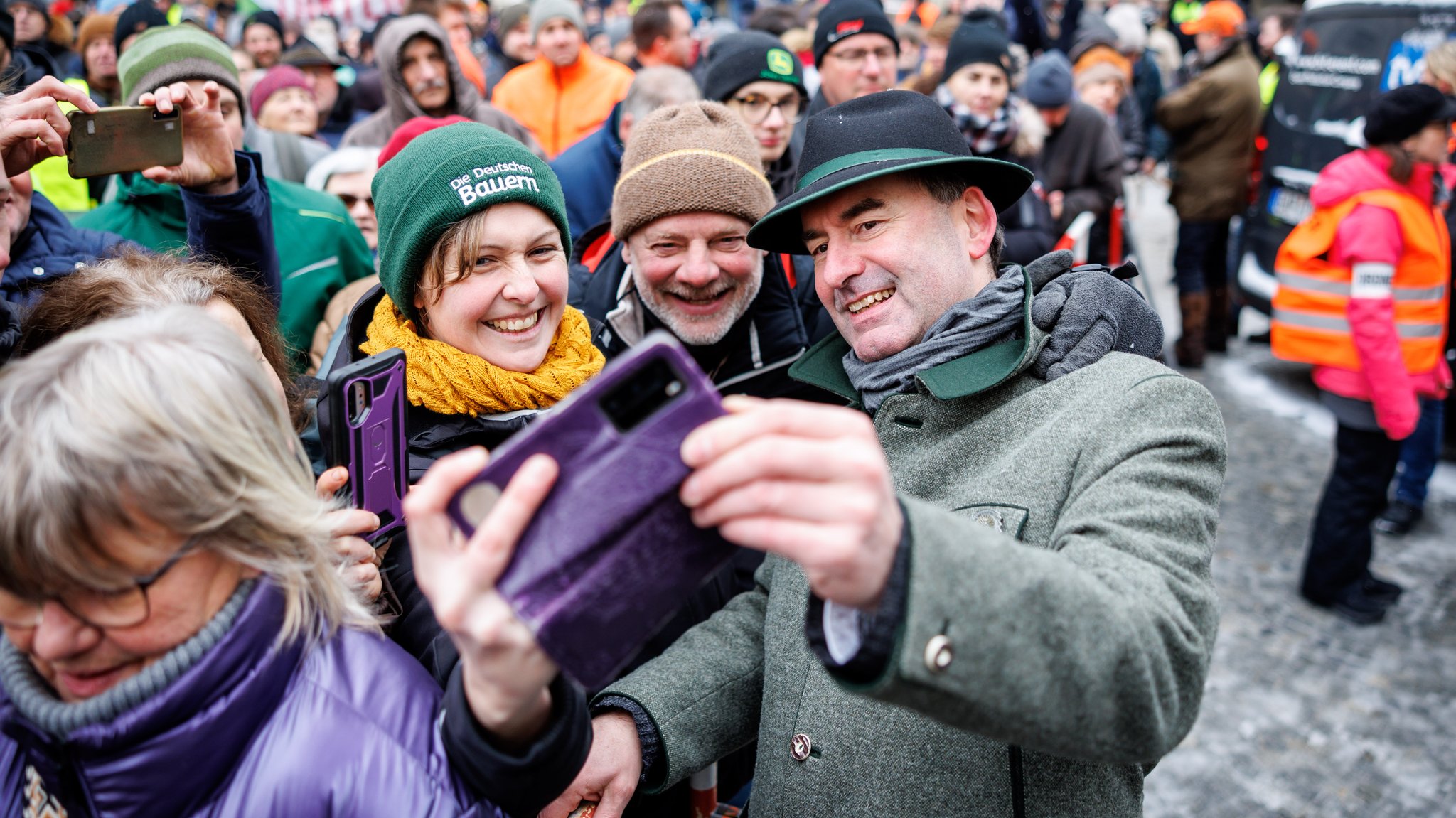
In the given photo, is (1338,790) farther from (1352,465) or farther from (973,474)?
(973,474)

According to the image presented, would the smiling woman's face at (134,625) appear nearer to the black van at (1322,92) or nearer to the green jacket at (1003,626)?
the green jacket at (1003,626)

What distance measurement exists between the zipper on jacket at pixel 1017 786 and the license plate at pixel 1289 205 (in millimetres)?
5981

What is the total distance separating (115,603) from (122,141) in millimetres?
1280

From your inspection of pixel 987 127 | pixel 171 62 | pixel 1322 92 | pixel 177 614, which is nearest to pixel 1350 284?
pixel 987 127

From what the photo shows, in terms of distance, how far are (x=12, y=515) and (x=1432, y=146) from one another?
4.83 metres

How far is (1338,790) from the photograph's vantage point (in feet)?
11.0

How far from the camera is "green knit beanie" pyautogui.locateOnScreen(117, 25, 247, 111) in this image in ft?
11.9

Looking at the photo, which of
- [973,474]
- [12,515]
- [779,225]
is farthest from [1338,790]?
[12,515]

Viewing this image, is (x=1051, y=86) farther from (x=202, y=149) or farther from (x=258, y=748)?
(x=258, y=748)

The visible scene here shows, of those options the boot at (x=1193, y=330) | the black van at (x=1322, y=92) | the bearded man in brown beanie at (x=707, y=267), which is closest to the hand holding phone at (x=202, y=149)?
the bearded man in brown beanie at (x=707, y=267)

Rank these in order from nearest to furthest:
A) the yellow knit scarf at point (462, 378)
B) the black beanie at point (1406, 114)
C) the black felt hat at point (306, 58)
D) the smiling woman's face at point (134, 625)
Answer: the smiling woman's face at point (134, 625)
the yellow knit scarf at point (462, 378)
the black beanie at point (1406, 114)
the black felt hat at point (306, 58)

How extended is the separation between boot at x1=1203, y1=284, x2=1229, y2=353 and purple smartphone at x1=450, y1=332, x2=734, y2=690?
23.7 ft

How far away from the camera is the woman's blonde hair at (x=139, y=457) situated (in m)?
1.13

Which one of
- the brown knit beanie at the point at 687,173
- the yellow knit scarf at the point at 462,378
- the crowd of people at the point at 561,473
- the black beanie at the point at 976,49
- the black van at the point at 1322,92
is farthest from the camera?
the black van at the point at 1322,92
